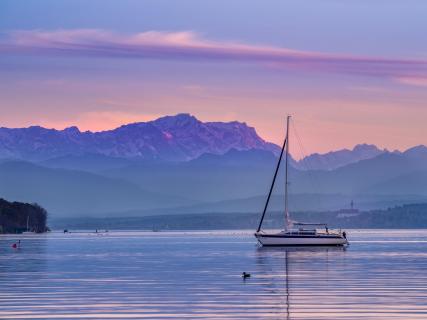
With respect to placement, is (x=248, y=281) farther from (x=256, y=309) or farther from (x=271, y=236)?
(x=271, y=236)

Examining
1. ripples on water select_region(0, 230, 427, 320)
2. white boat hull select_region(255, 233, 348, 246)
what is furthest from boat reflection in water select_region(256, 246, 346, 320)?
white boat hull select_region(255, 233, 348, 246)

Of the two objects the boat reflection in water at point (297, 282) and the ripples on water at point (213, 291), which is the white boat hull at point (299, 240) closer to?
the boat reflection in water at point (297, 282)

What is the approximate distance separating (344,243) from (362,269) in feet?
238

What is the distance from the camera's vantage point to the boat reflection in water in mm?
60128

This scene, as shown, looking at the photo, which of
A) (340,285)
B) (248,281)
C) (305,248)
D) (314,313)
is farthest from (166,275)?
(305,248)

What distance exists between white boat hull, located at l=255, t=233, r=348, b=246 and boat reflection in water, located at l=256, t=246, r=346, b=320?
4439 centimetres

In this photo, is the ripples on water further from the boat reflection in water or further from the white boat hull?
the white boat hull

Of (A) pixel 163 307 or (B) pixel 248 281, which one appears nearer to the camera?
(A) pixel 163 307

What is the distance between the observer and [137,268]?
9944 cm

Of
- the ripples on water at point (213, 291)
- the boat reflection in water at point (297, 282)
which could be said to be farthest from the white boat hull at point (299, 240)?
the ripples on water at point (213, 291)

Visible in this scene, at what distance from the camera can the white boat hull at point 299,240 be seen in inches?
6467

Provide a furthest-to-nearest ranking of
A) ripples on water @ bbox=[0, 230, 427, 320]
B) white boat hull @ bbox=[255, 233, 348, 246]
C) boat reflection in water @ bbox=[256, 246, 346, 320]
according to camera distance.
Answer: white boat hull @ bbox=[255, 233, 348, 246] < boat reflection in water @ bbox=[256, 246, 346, 320] < ripples on water @ bbox=[0, 230, 427, 320]

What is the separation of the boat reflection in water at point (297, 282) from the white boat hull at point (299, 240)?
44395 mm

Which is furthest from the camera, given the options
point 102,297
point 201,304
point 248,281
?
point 248,281
